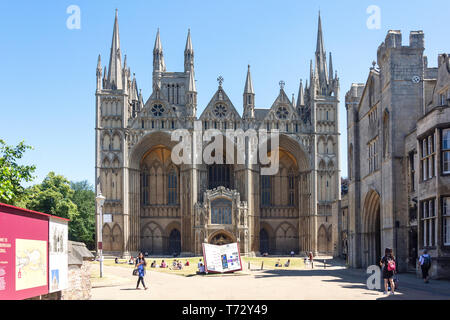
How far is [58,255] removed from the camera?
1792 centimetres

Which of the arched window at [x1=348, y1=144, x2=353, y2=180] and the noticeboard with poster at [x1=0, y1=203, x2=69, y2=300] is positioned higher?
the arched window at [x1=348, y1=144, x2=353, y2=180]

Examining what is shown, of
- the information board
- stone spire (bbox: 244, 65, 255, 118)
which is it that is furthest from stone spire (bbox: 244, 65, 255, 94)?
the information board

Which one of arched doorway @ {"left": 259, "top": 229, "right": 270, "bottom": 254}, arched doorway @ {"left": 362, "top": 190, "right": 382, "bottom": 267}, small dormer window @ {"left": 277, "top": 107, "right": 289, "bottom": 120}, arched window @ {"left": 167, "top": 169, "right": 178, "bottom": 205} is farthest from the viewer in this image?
arched doorway @ {"left": 259, "top": 229, "right": 270, "bottom": 254}

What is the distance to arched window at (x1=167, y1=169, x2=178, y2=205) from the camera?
7519 centimetres

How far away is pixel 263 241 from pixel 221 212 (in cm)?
927

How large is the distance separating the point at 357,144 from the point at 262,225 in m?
33.3

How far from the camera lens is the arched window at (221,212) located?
69125 mm

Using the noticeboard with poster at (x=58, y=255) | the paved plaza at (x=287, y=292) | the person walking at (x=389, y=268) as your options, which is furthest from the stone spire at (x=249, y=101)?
the noticeboard with poster at (x=58, y=255)

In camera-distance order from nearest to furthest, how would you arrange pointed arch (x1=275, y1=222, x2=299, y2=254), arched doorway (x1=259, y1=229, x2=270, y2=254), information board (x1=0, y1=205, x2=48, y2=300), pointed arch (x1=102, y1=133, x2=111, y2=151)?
information board (x1=0, y1=205, x2=48, y2=300)
pointed arch (x1=102, y1=133, x2=111, y2=151)
pointed arch (x1=275, y1=222, x2=299, y2=254)
arched doorway (x1=259, y1=229, x2=270, y2=254)

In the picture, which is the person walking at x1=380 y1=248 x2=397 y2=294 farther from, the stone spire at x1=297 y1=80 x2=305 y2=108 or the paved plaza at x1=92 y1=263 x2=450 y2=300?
the stone spire at x1=297 y1=80 x2=305 y2=108

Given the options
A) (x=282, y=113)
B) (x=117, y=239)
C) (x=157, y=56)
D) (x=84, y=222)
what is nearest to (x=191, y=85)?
(x=282, y=113)

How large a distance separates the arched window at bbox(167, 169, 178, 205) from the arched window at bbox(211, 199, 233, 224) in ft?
25.0

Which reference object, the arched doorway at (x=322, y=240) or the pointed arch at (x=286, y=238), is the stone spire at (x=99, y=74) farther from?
the arched doorway at (x=322, y=240)

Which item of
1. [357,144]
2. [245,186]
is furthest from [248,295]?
[245,186]
